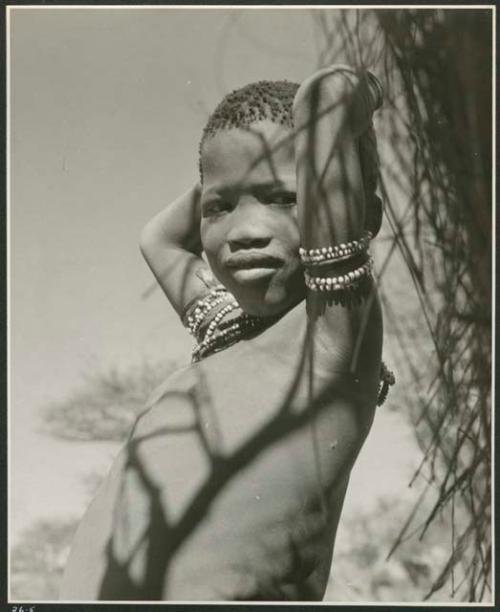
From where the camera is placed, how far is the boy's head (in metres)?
1.47

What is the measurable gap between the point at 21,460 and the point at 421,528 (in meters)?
0.53

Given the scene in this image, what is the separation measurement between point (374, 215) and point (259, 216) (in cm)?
15

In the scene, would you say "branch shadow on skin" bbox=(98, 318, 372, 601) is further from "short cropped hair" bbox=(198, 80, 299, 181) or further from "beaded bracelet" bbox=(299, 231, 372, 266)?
"short cropped hair" bbox=(198, 80, 299, 181)

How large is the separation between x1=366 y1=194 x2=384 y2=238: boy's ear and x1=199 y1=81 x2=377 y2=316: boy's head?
3 cm

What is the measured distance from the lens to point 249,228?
4.84 feet

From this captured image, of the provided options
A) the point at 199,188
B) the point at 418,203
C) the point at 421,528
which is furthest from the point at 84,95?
the point at 421,528

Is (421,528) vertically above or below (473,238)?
below

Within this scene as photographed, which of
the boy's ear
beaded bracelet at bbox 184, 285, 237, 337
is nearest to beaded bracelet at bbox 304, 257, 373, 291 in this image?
the boy's ear

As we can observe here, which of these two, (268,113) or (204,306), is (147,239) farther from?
(268,113)

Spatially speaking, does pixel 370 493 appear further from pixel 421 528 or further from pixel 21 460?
pixel 21 460

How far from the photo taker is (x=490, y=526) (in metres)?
1.56

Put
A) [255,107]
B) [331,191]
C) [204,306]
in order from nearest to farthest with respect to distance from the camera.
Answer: [331,191]
[255,107]
[204,306]

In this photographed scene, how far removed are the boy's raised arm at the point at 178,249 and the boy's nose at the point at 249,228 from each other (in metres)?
0.18

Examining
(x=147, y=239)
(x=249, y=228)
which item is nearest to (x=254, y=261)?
(x=249, y=228)
